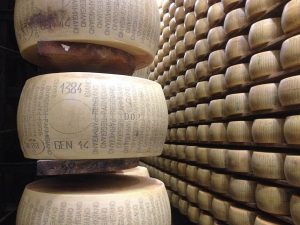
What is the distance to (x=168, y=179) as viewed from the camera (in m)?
3.16

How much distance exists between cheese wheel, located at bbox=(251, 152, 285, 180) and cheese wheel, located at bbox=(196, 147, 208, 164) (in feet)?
2.24

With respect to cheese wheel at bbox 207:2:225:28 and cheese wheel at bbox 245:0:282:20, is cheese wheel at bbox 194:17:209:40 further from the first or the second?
cheese wheel at bbox 245:0:282:20

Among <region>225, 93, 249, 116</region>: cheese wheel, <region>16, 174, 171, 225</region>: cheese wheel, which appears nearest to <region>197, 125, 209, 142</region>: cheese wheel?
<region>225, 93, 249, 116</region>: cheese wheel

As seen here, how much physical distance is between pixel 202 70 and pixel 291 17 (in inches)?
40.1

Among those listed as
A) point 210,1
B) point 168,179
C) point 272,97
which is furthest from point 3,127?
point 168,179

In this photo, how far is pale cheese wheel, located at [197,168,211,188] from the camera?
2.30 metres

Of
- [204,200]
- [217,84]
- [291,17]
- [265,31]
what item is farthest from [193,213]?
[291,17]

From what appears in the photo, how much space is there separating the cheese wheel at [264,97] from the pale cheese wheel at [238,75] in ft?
0.55

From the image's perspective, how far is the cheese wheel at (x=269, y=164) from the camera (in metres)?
Answer: 1.52

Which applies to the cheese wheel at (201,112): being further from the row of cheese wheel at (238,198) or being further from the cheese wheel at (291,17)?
the cheese wheel at (291,17)

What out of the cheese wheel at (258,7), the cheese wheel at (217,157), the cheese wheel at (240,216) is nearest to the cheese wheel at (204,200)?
A: the cheese wheel at (217,157)

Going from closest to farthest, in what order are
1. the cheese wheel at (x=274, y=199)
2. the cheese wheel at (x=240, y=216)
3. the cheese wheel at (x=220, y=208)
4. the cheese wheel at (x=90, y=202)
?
1. the cheese wheel at (x=90, y=202)
2. the cheese wheel at (x=274, y=199)
3. the cheese wheel at (x=240, y=216)
4. the cheese wheel at (x=220, y=208)

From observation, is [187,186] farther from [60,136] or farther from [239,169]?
[60,136]

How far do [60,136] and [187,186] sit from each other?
188cm
